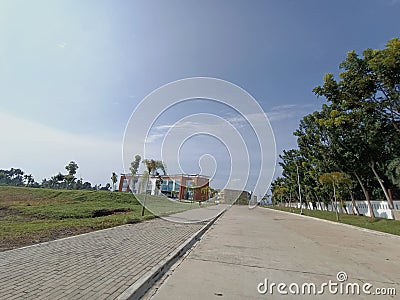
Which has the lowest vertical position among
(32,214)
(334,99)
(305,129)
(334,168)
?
(32,214)

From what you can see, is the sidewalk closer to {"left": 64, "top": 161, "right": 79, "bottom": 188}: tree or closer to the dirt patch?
the dirt patch

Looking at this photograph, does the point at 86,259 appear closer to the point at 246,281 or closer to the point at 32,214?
the point at 246,281

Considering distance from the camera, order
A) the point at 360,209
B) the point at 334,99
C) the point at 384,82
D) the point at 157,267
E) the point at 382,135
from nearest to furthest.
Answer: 1. the point at 157,267
2. the point at 384,82
3. the point at 334,99
4. the point at 382,135
5. the point at 360,209

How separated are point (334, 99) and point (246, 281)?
45.6 feet

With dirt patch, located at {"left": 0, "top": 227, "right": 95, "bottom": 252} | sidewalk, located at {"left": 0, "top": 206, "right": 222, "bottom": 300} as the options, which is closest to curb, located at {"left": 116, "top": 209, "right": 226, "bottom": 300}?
sidewalk, located at {"left": 0, "top": 206, "right": 222, "bottom": 300}

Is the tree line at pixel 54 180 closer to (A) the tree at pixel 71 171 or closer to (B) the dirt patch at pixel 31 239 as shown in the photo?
(A) the tree at pixel 71 171

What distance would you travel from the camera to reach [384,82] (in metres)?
12.2

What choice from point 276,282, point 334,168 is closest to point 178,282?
point 276,282
